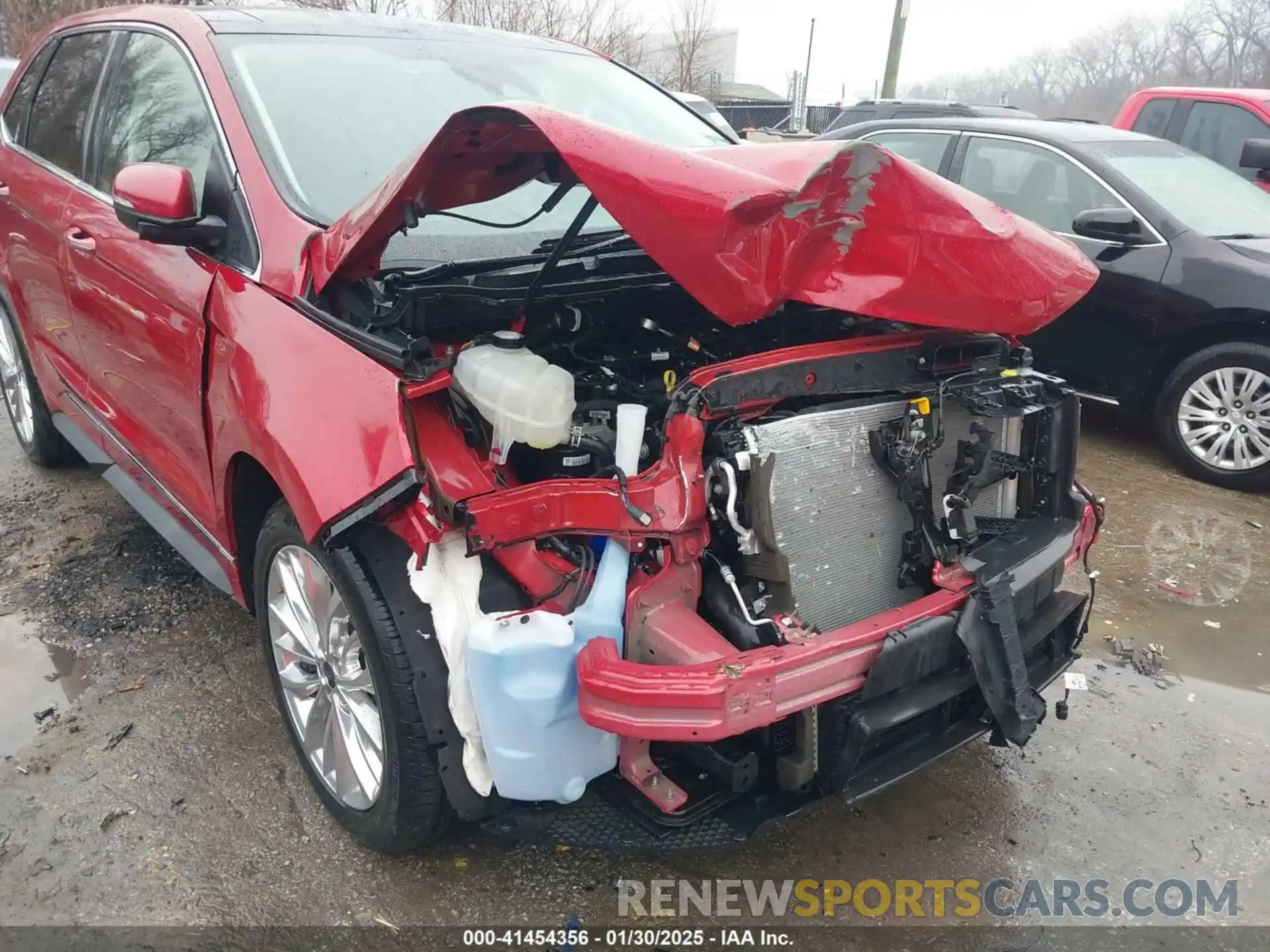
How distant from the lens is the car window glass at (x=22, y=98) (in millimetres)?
3994

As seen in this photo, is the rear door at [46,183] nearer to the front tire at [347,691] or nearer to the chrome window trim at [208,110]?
the chrome window trim at [208,110]

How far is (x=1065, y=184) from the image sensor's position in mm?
5285

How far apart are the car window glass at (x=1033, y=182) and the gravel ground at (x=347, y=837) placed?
2.56m

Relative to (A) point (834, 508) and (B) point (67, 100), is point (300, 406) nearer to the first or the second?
(A) point (834, 508)

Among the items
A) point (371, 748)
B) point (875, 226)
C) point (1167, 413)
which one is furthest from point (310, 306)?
point (1167, 413)

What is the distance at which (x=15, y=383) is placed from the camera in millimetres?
4562

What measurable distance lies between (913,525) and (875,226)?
710 millimetres

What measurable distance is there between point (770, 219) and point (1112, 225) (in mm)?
3921

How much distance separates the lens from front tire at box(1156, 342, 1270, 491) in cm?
470

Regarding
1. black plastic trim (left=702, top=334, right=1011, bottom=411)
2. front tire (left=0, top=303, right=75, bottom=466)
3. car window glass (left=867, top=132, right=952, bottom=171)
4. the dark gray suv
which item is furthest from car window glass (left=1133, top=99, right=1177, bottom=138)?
front tire (left=0, top=303, right=75, bottom=466)

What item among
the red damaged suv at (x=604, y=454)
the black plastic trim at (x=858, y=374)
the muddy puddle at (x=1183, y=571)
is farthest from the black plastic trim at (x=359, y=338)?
the muddy puddle at (x=1183, y=571)

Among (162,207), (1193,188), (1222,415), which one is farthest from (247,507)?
(1193,188)

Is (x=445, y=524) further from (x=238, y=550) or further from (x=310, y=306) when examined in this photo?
(x=238, y=550)

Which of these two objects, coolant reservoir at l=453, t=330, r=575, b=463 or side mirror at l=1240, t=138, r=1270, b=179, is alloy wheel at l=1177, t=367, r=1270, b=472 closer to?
side mirror at l=1240, t=138, r=1270, b=179
